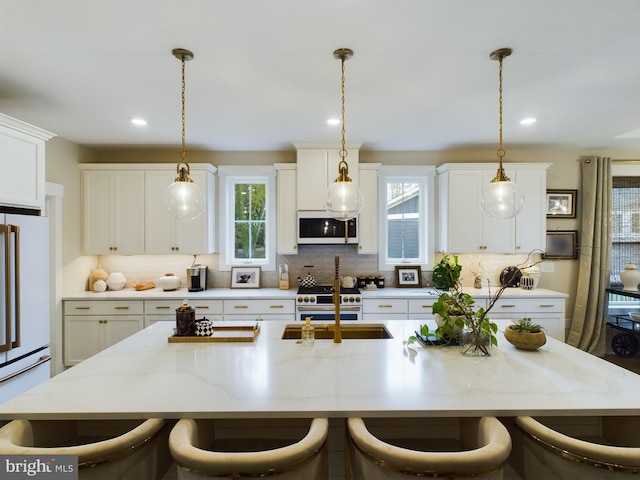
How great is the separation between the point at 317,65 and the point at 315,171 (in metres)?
1.80

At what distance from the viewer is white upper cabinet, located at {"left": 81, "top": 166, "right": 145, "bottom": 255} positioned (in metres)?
3.91

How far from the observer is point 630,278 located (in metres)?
3.81

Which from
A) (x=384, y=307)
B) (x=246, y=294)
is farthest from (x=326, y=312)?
(x=246, y=294)

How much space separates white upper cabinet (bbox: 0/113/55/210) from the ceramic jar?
581 centimetres

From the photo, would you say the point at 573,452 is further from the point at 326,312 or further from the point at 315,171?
the point at 315,171

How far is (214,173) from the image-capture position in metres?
4.19

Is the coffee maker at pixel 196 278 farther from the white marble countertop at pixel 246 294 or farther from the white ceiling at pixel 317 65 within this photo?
the white ceiling at pixel 317 65

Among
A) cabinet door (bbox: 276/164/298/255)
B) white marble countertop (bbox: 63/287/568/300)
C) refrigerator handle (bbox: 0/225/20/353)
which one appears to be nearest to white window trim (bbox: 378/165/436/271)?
white marble countertop (bbox: 63/287/568/300)

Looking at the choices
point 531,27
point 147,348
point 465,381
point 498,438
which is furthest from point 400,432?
point 531,27

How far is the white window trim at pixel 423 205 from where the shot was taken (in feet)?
13.9

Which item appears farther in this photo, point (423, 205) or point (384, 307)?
point (423, 205)

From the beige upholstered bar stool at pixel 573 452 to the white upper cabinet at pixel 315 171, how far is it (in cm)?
295

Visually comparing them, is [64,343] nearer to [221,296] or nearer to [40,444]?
[221,296]

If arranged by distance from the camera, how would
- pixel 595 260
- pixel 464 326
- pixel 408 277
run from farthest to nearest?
1. pixel 408 277
2. pixel 595 260
3. pixel 464 326
